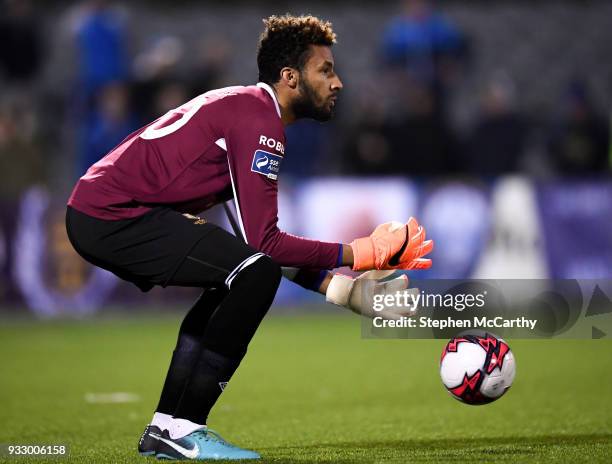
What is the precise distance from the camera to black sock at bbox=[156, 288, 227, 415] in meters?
5.90

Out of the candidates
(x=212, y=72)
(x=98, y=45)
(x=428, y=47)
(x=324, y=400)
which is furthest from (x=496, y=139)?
(x=324, y=400)

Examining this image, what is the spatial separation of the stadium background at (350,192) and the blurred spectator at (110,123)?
32 millimetres

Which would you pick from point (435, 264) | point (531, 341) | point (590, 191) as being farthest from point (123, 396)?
point (590, 191)

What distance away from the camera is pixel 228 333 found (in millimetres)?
5551

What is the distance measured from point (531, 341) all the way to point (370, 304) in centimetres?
658

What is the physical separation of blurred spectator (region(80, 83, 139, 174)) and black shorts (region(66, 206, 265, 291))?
10.4 metres

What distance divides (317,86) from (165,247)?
3.80ft

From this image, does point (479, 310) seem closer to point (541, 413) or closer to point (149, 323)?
point (541, 413)

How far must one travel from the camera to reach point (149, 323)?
45.8ft

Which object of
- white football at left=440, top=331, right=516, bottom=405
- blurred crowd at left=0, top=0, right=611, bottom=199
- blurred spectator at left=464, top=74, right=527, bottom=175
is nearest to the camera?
white football at left=440, top=331, right=516, bottom=405

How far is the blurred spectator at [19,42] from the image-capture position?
17688 millimetres

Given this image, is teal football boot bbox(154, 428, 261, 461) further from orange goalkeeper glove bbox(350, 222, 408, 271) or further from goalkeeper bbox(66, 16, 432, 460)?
orange goalkeeper glove bbox(350, 222, 408, 271)

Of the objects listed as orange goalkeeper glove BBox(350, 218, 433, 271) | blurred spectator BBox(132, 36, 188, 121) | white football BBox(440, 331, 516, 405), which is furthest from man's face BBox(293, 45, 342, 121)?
blurred spectator BBox(132, 36, 188, 121)

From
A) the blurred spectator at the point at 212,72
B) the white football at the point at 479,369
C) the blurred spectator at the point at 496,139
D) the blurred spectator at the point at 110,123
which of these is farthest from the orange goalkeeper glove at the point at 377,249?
the blurred spectator at the point at 110,123
